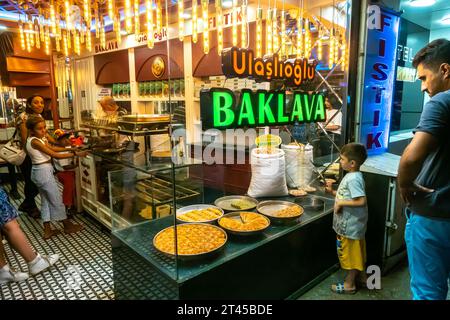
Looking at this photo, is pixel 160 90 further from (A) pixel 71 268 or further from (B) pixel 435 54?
(B) pixel 435 54

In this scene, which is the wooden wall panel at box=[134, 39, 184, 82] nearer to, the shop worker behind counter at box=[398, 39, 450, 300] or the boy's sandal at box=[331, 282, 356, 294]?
the boy's sandal at box=[331, 282, 356, 294]

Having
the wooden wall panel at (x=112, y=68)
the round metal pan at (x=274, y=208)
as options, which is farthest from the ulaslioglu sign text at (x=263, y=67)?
the wooden wall panel at (x=112, y=68)

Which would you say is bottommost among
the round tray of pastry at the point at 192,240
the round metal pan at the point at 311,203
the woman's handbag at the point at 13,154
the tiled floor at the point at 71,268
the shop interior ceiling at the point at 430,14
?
the tiled floor at the point at 71,268

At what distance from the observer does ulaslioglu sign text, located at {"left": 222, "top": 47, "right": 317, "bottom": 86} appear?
213 centimetres

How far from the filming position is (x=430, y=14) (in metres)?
4.39

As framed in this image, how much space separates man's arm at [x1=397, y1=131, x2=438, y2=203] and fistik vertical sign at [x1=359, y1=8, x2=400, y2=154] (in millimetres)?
1618

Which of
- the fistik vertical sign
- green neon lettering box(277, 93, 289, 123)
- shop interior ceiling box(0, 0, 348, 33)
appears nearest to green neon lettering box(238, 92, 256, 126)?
green neon lettering box(277, 93, 289, 123)

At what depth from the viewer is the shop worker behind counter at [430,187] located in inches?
57.0

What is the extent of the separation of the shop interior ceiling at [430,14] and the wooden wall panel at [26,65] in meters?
7.07

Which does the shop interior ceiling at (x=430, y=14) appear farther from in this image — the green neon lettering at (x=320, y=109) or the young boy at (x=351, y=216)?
the young boy at (x=351, y=216)

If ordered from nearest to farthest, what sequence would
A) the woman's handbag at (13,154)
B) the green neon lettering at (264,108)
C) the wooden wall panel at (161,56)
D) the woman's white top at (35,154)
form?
1. the green neon lettering at (264,108)
2. the woman's white top at (35,154)
3. the woman's handbag at (13,154)
4. the wooden wall panel at (161,56)

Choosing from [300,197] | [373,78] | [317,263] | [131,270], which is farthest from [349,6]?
[131,270]

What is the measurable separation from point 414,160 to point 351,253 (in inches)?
49.3
